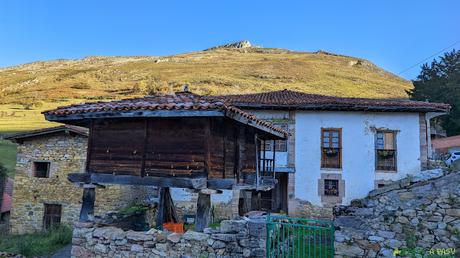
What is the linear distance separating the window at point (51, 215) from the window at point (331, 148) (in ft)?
34.8

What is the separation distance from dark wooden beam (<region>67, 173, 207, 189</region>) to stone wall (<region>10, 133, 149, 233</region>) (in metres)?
5.56

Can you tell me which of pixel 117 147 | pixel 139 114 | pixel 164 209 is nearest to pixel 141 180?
pixel 117 147

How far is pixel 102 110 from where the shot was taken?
7.18 m

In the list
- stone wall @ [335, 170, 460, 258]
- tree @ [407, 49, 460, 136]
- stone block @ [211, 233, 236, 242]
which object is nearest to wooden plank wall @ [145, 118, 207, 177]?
stone block @ [211, 233, 236, 242]

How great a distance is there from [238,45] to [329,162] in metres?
83.4

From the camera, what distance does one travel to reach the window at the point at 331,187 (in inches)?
563

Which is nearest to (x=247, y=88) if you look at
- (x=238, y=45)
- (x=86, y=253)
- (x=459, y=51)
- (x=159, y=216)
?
(x=459, y=51)

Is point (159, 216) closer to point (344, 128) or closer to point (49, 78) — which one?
point (344, 128)

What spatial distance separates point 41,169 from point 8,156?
12.5 m

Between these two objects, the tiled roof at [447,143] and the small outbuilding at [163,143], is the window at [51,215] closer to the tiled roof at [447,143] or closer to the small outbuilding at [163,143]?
the small outbuilding at [163,143]

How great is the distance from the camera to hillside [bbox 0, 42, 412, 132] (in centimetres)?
4556

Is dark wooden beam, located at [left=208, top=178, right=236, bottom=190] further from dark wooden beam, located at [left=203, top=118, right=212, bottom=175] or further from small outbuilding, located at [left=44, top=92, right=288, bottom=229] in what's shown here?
dark wooden beam, located at [left=203, top=118, right=212, bottom=175]

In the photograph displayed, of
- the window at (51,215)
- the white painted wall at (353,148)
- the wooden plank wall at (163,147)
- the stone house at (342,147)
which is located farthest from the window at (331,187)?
the window at (51,215)

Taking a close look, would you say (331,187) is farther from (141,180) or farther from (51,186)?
(51,186)
